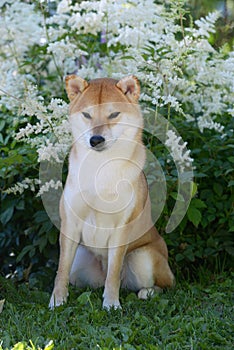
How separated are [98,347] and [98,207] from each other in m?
1.16

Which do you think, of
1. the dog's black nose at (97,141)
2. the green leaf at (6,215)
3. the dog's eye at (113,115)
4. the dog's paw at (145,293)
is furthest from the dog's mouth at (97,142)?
the green leaf at (6,215)

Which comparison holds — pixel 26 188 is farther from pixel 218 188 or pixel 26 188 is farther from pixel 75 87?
pixel 218 188

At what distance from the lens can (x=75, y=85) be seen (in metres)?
4.61

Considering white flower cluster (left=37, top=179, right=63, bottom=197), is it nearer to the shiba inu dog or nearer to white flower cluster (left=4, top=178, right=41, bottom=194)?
white flower cluster (left=4, top=178, right=41, bottom=194)

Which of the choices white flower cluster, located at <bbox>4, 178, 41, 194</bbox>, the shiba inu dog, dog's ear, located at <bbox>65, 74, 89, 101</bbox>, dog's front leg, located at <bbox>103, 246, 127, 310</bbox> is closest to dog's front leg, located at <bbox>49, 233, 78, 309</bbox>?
the shiba inu dog

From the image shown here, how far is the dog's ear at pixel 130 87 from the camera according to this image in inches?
179

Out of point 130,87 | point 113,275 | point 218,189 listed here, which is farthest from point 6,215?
point 218,189

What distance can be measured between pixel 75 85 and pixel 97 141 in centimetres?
50

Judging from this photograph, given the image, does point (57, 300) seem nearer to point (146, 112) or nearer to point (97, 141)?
point (97, 141)

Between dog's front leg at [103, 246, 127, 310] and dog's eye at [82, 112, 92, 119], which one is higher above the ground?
dog's eye at [82, 112, 92, 119]

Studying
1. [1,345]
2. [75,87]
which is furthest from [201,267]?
[1,345]

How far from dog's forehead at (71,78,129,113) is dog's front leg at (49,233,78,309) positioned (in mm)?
875

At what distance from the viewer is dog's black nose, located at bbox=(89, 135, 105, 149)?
432 cm

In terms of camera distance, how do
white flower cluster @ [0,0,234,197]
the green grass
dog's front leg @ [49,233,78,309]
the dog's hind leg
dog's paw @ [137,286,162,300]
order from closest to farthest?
the green grass → dog's front leg @ [49,233,78,309] → dog's paw @ [137,286,162,300] → the dog's hind leg → white flower cluster @ [0,0,234,197]
